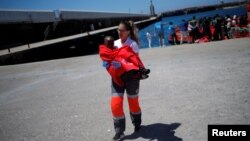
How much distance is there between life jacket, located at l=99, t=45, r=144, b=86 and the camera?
12.1 ft

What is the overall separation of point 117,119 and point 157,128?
0.77 metres

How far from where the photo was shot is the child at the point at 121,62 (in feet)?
12.1

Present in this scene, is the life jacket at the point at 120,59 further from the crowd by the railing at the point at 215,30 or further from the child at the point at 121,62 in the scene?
the crowd by the railing at the point at 215,30

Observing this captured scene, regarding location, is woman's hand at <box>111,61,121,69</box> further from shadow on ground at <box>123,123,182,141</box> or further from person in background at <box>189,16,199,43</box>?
person in background at <box>189,16,199,43</box>

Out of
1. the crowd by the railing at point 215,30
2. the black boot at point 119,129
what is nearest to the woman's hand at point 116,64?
the black boot at point 119,129

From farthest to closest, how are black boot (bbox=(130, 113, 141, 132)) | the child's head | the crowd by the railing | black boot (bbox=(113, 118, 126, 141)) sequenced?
the crowd by the railing, black boot (bbox=(130, 113, 141, 132)), black boot (bbox=(113, 118, 126, 141)), the child's head

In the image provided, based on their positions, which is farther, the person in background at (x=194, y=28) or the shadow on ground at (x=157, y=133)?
the person in background at (x=194, y=28)

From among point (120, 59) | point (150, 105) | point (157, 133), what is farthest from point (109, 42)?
point (150, 105)

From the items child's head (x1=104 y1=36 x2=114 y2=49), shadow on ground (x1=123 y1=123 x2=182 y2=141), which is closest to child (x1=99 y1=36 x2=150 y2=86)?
child's head (x1=104 y1=36 x2=114 y2=49)

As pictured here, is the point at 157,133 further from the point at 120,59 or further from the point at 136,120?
the point at 120,59

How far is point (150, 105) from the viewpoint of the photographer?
5.54 meters

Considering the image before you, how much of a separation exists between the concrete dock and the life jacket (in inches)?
40.4

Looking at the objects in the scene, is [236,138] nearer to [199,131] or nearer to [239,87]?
[199,131]

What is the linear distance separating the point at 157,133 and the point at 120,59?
1.28m
